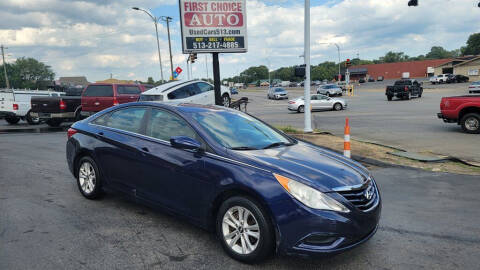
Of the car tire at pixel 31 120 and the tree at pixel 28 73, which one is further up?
the tree at pixel 28 73

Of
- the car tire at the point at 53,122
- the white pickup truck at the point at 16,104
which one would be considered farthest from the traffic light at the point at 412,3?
the white pickup truck at the point at 16,104

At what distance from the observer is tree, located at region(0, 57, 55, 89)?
12950 centimetres

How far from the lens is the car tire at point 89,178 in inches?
199

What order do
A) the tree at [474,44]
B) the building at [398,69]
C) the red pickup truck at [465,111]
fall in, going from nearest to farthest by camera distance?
the red pickup truck at [465,111] → the building at [398,69] → the tree at [474,44]

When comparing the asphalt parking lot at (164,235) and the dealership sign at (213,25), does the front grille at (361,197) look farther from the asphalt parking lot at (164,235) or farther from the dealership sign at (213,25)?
the dealership sign at (213,25)

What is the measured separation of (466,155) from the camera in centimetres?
862

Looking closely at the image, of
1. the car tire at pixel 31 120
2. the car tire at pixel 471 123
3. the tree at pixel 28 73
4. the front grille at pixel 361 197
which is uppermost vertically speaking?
the tree at pixel 28 73

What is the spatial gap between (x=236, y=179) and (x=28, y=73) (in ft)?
515

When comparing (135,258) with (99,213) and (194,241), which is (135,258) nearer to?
(194,241)

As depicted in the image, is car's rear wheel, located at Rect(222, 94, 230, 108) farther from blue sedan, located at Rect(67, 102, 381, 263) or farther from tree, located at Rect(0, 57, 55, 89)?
tree, located at Rect(0, 57, 55, 89)

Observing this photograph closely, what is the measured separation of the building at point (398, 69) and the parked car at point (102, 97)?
9732 cm

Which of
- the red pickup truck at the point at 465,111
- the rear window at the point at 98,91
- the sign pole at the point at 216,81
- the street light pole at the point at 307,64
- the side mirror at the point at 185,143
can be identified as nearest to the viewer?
the side mirror at the point at 185,143

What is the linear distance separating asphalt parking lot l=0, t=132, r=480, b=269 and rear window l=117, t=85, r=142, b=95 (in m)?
10.4

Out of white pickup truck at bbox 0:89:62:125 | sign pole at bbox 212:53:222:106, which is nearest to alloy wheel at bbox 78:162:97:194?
sign pole at bbox 212:53:222:106
